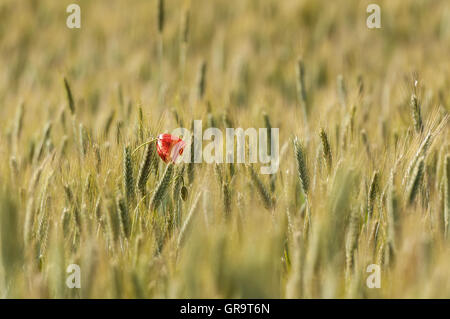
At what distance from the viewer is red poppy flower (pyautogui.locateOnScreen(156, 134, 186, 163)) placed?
1050mm

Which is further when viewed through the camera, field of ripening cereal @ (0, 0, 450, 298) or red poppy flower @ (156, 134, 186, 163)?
red poppy flower @ (156, 134, 186, 163)

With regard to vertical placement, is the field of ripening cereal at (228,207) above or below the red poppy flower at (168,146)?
below

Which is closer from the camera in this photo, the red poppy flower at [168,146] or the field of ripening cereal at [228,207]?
the field of ripening cereal at [228,207]

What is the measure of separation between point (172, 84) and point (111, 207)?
5.28ft

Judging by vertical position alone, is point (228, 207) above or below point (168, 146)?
below

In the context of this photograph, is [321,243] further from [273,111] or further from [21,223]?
[273,111]

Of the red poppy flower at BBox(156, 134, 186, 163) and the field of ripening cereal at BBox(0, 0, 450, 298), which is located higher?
the red poppy flower at BBox(156, 134, 186, 163)

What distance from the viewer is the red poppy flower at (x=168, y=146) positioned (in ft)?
3.44

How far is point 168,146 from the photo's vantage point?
41.8 inches
